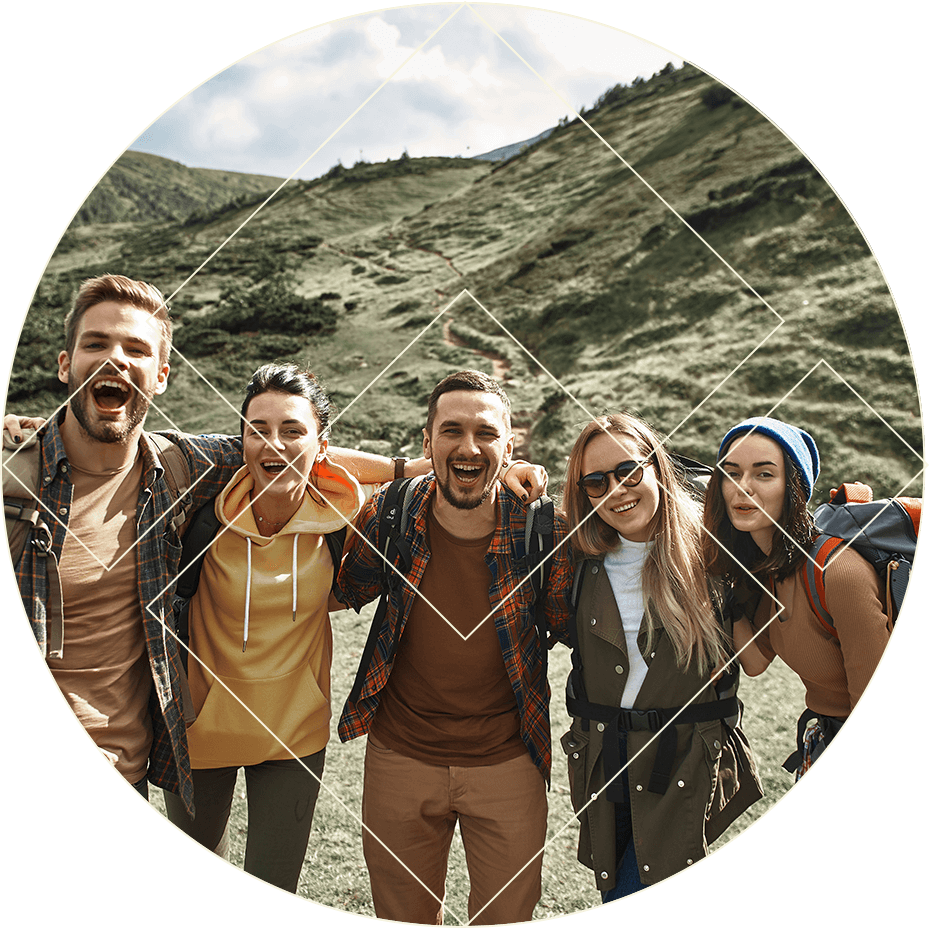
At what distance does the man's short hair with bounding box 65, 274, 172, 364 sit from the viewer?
2.58m

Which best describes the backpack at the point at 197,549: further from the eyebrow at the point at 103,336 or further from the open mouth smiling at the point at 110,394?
the eyebrow at the point at 103,336

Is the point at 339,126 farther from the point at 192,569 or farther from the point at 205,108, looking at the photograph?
the point at 192,569

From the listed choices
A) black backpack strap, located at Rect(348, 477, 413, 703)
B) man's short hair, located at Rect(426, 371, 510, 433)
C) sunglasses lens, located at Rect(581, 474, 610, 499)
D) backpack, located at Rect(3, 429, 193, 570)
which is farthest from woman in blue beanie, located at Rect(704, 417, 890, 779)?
backpack, located at Rect(3, 429, 193, 570)

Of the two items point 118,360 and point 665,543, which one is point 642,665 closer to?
point 665,543

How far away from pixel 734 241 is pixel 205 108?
2193 millimetres

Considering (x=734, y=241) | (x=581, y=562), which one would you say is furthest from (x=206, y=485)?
(x=734, y=241)

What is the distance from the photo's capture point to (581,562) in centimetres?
249

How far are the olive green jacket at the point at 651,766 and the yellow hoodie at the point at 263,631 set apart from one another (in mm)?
939

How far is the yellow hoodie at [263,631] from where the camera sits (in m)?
2.51

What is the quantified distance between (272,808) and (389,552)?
1077 mm

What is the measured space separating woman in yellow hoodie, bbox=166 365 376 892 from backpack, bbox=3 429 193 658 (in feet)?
0.59

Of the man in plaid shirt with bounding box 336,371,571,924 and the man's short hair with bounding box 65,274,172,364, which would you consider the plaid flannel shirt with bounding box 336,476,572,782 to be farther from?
the man's short hair with bounding box 65,274,172,364

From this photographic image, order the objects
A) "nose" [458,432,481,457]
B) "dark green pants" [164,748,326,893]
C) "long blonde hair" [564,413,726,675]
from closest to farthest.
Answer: "nose" [458,432,481,457] → "long blonde hair" [564,413,726,675] → "dark green pants" [164,748,326,893]

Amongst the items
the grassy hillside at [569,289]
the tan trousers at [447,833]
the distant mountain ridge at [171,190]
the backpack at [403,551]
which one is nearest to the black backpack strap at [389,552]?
the backpack at [403,551]
